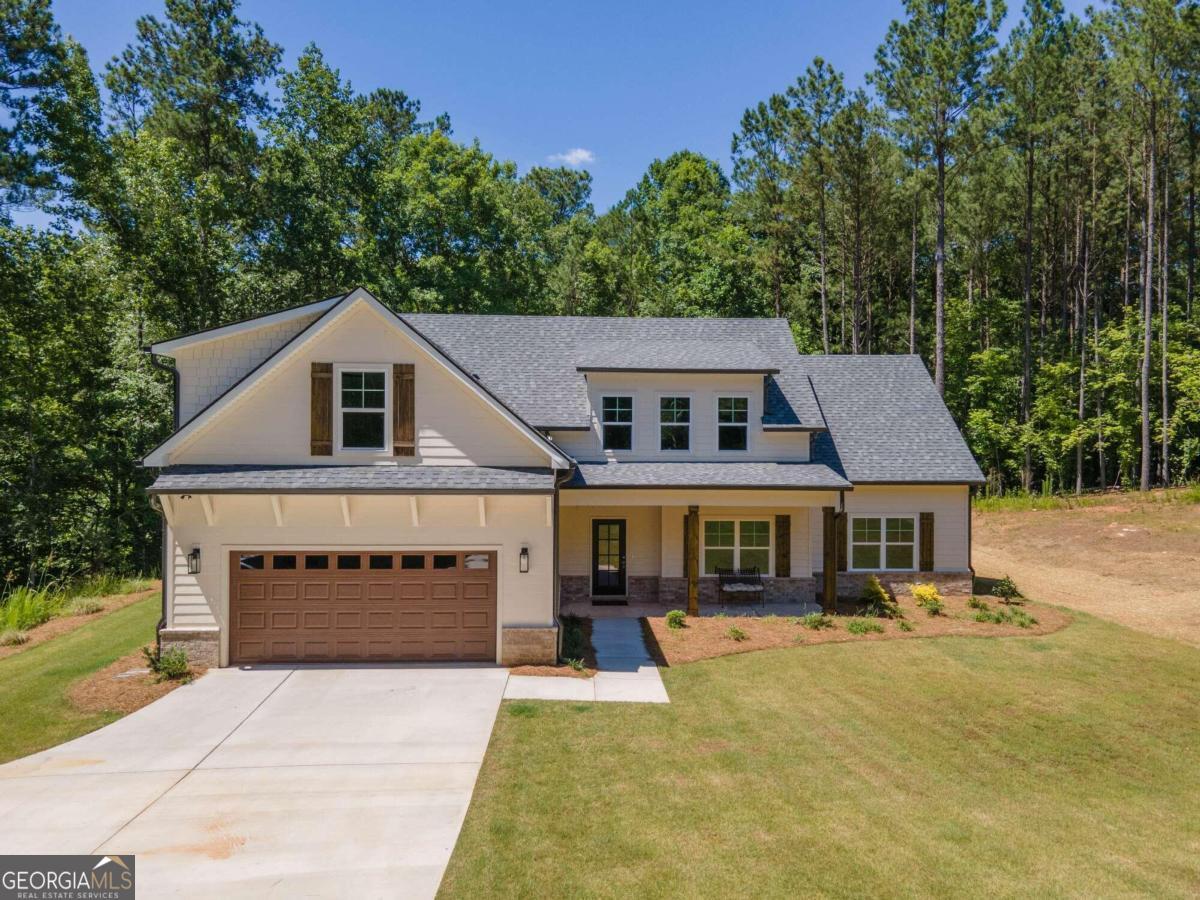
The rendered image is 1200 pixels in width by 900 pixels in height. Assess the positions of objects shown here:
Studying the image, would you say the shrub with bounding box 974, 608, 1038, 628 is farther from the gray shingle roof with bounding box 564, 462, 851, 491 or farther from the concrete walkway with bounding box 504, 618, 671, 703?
the concrete walkway with bounding box 504, 618, 671, 703

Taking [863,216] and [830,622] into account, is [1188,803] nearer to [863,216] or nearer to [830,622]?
[830,622]

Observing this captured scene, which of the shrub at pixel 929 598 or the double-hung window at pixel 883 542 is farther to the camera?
the double-hung window at pixel 883 542

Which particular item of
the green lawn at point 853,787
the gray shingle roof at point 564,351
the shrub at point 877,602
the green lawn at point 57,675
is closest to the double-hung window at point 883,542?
the shrub at point 877,602

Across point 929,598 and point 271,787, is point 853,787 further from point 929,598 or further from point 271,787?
point 929,598

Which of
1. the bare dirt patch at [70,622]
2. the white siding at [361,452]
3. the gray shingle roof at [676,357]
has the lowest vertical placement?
the bare dirt patch at [70,622]

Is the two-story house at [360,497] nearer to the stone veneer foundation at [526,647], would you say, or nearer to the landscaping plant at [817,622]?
the stone veneer foundation at [526,647]

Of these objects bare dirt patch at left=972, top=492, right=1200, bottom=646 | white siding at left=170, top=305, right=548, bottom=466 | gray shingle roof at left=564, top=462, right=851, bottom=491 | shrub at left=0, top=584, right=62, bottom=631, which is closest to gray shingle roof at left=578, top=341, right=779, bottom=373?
gray shingle roof at left=564, top=462, right=851, bottom=491
